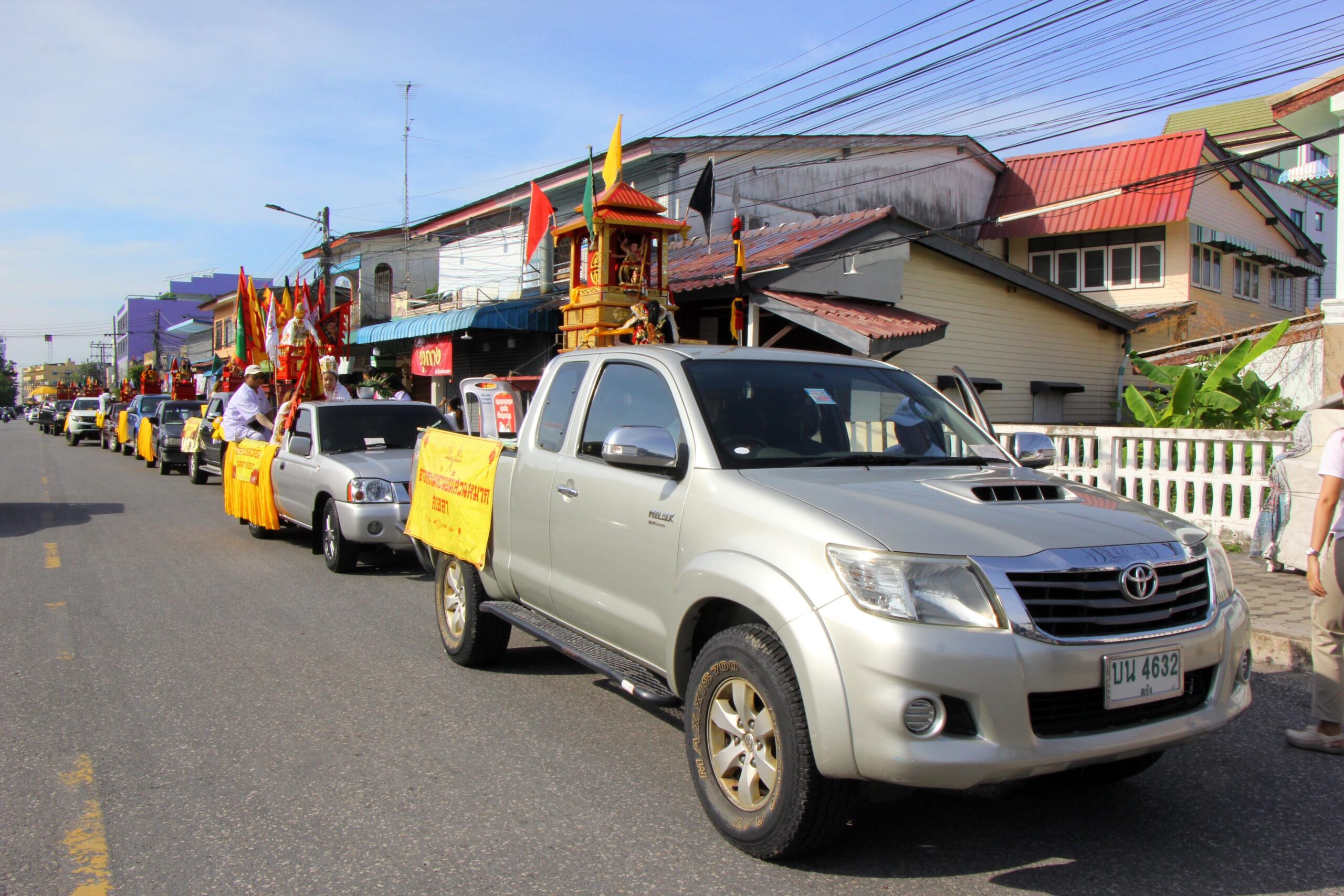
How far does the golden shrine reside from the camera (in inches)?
604

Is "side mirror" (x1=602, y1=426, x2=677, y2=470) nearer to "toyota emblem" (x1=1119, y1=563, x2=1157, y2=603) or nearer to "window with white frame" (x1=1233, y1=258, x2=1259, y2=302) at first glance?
"toyota emblem" (x1=1119, y1=563, x2=1157, y2=603)

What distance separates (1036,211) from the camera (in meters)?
11.8

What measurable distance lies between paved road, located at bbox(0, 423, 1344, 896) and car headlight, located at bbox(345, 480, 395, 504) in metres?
2.36

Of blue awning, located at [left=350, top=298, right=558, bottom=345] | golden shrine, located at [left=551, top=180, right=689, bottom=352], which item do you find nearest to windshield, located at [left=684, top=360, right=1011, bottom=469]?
golden shrine, located at [left=551, top=180, right=689, bottom=352]

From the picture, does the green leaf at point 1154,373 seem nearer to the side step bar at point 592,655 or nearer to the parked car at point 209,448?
the side step bar at point 592,655

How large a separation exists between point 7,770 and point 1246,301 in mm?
30013

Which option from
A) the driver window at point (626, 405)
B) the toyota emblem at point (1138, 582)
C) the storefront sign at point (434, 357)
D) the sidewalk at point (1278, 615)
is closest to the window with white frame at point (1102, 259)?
the storefront sign at point (434, 357)

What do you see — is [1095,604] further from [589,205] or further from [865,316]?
[589,205]

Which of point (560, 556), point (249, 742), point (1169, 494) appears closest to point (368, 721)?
point (249, 742)

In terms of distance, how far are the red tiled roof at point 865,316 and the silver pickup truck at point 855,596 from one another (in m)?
9.34

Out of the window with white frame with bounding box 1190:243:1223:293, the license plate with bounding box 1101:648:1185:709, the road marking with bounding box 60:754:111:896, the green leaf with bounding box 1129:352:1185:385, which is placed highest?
the window with white frame with bounding box 1190:243:1223:293

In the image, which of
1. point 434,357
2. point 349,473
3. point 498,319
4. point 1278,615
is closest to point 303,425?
point 349,473

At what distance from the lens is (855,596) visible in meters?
3.18

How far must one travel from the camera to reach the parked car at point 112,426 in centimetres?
3173
